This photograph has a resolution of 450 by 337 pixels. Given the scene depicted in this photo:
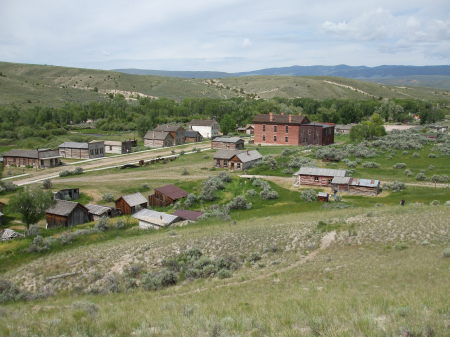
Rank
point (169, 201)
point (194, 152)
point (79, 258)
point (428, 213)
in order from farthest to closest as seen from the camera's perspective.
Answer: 1. point (194, 152)
2. point (169, 201)
3. point (428, 213)
4. point (79, 258)

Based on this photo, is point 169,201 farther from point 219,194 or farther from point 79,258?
point 79,258

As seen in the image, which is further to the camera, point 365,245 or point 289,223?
point 289,223

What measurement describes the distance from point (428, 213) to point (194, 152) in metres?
55.5

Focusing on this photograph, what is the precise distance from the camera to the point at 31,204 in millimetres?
36562

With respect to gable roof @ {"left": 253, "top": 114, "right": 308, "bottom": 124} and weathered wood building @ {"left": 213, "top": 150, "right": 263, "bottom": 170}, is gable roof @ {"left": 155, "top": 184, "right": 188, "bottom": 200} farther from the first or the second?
gable roof @ {"left": 253, "top": 114, "right": 308, "bottom": 124}

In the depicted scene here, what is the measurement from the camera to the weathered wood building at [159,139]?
89.4 m

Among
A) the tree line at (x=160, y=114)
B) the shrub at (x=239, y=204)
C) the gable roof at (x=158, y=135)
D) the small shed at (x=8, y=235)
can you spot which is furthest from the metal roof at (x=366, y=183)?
the tree line at (x=160, y=114)

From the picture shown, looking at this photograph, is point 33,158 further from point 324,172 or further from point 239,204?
point 324,172

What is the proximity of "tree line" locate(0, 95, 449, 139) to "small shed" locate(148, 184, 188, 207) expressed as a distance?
58.6 m

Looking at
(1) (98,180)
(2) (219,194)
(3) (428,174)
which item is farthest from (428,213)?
(1) (98,180)

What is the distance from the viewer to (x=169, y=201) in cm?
4403

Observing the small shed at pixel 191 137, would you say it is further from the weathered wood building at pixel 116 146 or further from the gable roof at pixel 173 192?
the gable roof at pixel 173 192

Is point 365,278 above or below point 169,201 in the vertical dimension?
above

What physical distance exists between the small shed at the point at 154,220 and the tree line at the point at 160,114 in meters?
67.6
